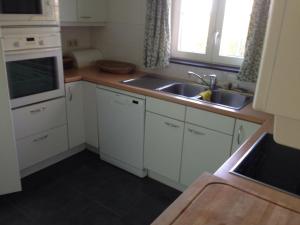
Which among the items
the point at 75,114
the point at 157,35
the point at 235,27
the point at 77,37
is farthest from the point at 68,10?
the point at 235,27

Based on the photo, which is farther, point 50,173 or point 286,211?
point 50,173

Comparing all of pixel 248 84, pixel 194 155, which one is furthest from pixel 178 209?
pixel 248 84

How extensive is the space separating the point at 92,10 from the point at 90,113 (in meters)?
1.07

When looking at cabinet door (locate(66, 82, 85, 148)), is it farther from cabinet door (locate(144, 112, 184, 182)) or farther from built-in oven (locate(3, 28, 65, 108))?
cabinet door (locate(144, 112, 184, 182))

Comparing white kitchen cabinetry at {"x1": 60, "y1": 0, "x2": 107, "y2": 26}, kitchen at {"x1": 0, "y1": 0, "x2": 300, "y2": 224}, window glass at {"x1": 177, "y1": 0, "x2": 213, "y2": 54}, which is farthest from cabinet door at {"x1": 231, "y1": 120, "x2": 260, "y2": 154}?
white kitchen cabinetry at {"x1": 60, "y1": 0, "x2": 107, "y2": 26}

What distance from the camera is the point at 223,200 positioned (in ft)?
2.95

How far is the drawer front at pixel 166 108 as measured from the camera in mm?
2145

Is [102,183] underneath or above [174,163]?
underneath

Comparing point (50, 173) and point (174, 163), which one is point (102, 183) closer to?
point (50, 173)

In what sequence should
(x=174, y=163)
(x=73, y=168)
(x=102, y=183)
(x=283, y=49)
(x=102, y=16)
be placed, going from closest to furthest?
(x=283, y=49) < (x=174, y=163) < (x=102, y=183) < (x=73, y=168) < (x=102, y=16)

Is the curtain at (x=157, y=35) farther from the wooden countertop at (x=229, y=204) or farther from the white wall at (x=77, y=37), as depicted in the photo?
the wooden countertop at (x=229, y=204)

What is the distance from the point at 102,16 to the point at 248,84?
1.70m

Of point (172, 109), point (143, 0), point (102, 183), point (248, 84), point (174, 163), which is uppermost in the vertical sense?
point (143, 0)

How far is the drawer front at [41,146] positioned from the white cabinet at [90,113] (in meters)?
0.25
